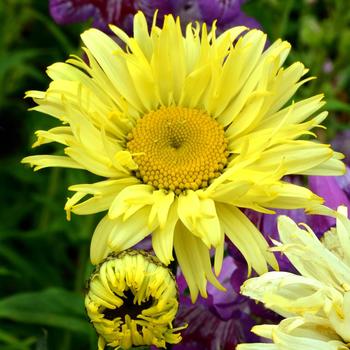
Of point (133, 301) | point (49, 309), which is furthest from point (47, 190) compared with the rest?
point (133, 301)

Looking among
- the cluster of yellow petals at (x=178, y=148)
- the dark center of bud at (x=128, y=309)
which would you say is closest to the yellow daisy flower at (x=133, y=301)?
the dark center of bud at (x=128, y=309)

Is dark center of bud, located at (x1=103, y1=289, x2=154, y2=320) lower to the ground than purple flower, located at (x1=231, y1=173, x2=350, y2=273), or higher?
lower

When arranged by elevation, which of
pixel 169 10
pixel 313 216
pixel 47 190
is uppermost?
pixel 169 10

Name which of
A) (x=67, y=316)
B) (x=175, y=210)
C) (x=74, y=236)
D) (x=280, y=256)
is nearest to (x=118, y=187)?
(x=175, y=210)

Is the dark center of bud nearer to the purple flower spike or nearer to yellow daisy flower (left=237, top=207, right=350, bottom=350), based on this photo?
yellow daisy flower (left=237, top=207, right=350, bottom=350)

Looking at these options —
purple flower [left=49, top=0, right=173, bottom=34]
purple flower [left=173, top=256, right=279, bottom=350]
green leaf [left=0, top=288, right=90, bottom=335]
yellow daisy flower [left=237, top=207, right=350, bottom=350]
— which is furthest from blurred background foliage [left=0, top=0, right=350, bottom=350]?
yellow daisy flower [left=237, top=207, right=350, bottom=350]

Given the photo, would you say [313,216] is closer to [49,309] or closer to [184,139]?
[184,139]

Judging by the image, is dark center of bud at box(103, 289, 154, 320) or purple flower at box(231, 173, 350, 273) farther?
purple flower at box(231, 173, 350, 273)
